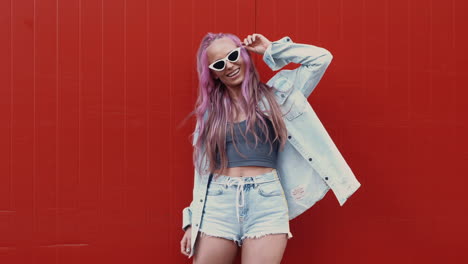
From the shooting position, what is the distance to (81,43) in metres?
3.00

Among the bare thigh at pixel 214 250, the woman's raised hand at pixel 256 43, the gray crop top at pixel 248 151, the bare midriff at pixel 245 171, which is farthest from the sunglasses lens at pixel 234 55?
the bare thigh at pixel 214 250

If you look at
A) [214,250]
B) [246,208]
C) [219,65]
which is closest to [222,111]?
[219,65]

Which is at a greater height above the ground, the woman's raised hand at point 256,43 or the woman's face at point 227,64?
the woman's raised hand at point 256,43

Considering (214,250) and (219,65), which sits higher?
(219,65)

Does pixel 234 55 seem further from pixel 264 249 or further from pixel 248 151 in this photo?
pixel 264 249

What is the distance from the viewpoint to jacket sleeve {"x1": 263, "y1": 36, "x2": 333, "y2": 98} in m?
2.63

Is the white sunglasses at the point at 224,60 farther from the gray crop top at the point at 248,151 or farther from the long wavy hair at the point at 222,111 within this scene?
the gray crop top at the point at 248,151

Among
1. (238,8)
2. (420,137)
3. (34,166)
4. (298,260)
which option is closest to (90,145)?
(34,166)

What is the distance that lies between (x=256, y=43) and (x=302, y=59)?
0.78ft

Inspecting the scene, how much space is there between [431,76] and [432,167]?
0.52 metres

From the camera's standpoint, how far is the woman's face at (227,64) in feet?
8.52

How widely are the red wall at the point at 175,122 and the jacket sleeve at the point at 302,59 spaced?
0.43 m

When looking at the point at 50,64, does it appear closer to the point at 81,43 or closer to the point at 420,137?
the point at 81,43

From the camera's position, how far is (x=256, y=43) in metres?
2.72
